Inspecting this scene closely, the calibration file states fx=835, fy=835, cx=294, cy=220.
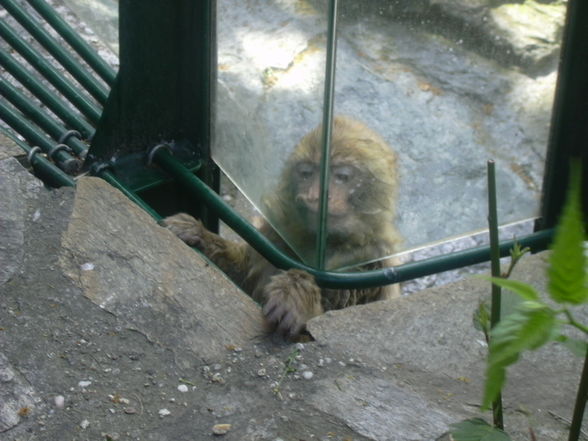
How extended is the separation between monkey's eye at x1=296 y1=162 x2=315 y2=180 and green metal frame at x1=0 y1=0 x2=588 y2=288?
0.33 metres

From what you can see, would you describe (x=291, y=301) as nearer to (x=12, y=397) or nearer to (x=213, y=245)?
(x=213, y=245)

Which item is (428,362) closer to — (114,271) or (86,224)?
(114,271)

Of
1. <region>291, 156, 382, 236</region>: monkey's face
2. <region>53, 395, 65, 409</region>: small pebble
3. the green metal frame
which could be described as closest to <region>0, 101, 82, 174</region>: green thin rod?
the green metal frame

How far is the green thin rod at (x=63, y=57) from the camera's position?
13.5 ft

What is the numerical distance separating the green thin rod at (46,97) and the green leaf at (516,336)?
3250 millimetres

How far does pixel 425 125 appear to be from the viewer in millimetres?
3287

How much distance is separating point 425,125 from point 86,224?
137cm

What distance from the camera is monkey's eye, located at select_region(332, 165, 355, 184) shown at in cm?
359

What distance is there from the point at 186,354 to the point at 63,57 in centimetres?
198

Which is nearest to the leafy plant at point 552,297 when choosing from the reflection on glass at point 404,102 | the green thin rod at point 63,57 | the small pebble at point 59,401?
the small pebble at point 59,401

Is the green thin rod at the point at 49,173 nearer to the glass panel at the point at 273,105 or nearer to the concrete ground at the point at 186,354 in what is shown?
the concrete ground at the point at 186,354

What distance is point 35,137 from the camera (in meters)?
3.70

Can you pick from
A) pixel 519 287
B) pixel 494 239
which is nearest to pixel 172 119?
pixel 494 239

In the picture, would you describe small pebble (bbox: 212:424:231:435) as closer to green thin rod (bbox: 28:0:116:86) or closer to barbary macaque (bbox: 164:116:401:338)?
barbary macaque (bbox: 164:116:401:338)
